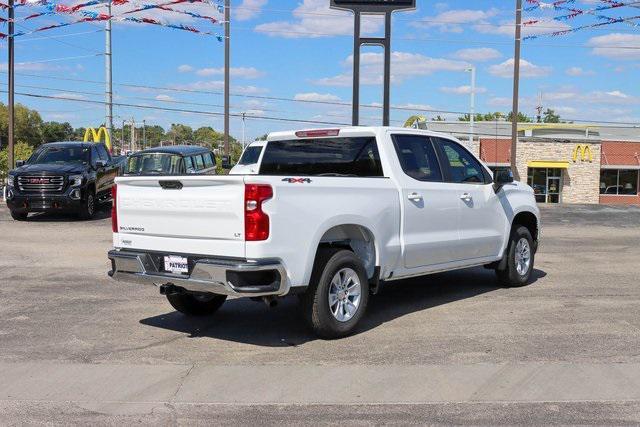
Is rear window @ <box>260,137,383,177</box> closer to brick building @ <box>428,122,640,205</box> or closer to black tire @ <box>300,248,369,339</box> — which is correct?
black tire @ <box>300,248,369,339</box>

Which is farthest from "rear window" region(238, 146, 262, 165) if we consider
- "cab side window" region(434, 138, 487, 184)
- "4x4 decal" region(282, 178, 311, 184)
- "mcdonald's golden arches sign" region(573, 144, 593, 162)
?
"mcdonald's golden arches sign" region(573, 144, 593, 162)

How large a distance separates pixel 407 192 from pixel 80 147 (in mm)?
13832

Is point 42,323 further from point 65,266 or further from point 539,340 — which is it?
point 539,340

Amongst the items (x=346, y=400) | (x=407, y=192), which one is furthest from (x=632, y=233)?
(x=346, y=400)

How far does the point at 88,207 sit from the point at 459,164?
1244 centimetres

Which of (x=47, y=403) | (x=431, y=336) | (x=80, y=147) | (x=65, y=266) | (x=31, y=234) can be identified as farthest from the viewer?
(x=80, y=147)

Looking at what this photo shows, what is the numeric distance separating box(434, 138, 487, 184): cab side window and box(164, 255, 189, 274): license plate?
3.33 m

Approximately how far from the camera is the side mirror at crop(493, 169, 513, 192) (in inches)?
334

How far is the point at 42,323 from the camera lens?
7.17 m

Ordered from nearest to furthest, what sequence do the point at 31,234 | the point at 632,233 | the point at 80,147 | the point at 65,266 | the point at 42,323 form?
the point at 42,323, the point at 65,266, the point at 31,234, the point at 632,233, the point at 80,147

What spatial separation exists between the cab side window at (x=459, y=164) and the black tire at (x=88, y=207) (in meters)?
12.1

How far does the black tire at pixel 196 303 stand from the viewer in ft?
24.1

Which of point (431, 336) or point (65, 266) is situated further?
point (65, 266)

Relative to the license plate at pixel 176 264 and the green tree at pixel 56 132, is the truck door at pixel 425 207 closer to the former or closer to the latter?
the license plate at pixel 176 264
